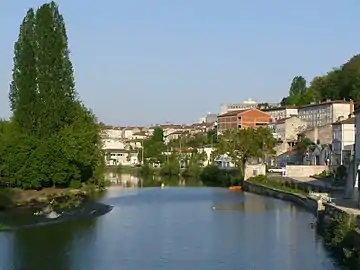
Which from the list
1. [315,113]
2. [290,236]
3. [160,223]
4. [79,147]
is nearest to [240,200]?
[79,147]

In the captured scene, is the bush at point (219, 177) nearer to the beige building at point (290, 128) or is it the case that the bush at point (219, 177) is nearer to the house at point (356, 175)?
the beige building at point (290, 128)

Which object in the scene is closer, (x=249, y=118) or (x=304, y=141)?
(x=304, y=141)

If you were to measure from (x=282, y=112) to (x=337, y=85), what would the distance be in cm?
1137

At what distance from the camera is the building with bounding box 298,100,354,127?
71.5 metres

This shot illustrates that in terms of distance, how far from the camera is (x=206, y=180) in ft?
225

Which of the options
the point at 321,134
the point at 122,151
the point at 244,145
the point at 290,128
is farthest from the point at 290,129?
the point at 122,151

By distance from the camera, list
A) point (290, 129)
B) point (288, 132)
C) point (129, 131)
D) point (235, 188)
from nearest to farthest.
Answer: point (235, 188), point (288, 132), point (290, 129), point (129, 131)

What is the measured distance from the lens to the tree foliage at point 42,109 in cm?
3966

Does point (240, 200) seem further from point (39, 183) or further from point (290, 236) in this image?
point (290, 236)

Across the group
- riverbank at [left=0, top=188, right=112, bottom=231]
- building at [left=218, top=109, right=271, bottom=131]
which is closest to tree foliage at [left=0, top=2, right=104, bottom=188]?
riverbank at [left=0, top=188, right=112, bottom=231]

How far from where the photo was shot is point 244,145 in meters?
58.9

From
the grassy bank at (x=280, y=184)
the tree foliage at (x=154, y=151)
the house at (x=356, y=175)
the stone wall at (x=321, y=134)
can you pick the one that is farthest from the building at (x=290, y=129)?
the house at (x=356, y=175)

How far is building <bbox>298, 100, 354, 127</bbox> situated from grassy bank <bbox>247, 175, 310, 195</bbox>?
17.3 m

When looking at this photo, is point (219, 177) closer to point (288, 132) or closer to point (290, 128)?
point (288, 132)
